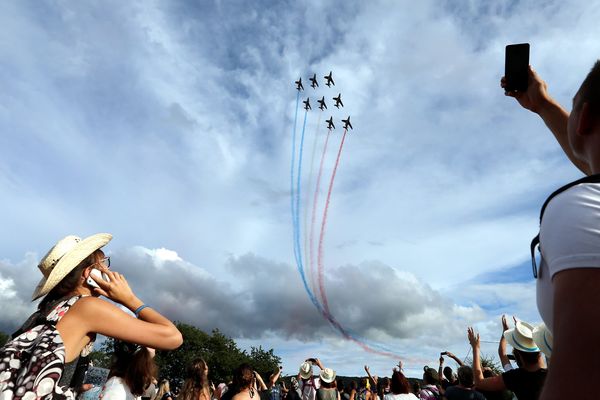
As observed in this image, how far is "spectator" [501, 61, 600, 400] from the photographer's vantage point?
861 mm

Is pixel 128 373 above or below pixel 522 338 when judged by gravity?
below

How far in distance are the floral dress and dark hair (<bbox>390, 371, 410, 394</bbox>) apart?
265 inches

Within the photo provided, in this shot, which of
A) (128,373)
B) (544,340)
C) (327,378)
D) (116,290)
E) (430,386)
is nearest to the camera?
(116,290)

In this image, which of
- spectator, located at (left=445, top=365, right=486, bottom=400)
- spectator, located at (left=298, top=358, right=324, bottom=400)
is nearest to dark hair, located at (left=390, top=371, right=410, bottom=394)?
spectator, located at (left=445, top=365, right=486, bottom=400)

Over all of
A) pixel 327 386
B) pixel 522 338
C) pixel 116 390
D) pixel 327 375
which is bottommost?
pixel 116 390

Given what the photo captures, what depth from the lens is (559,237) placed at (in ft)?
3.25

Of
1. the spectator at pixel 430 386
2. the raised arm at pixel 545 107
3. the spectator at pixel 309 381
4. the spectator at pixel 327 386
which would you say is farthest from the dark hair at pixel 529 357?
the spectator at pixel 309 381

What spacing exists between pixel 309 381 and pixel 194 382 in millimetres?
8100

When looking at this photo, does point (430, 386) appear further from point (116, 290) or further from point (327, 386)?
point (116, 290)

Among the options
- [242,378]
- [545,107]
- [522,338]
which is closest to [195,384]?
[242,378]

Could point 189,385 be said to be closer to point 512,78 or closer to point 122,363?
point 122,363

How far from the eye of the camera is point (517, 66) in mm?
2697

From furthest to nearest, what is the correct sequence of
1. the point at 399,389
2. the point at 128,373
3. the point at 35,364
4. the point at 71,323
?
the point at 399,389 → the point at 128,373 → the point at 71,323 → the point at 35,364

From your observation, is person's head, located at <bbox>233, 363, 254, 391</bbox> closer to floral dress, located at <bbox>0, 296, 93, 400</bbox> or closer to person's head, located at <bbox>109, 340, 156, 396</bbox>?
person's head, located at <bbox>109, 340, 156, 396</bbox>
